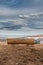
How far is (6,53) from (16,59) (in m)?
1.96

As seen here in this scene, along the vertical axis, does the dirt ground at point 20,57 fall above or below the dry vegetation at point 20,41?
below

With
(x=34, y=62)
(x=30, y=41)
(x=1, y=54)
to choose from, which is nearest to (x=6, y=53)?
(x=1, y=54)

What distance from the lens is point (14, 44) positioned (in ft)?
70.6

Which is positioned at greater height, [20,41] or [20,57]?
[20,41]

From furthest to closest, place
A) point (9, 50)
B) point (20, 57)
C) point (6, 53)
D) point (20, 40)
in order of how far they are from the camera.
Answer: point (20, 40), point (9, 50), point (6, 53), point (20, 57)

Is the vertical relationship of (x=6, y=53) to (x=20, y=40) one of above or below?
below

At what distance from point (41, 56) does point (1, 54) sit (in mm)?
3921

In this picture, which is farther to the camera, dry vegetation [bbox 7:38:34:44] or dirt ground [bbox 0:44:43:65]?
dry vegetation [bbox 7:38:34:44]

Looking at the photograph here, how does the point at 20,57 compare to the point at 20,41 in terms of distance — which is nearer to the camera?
the point at 20,57

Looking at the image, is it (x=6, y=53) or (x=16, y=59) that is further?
(x=6, y=53)

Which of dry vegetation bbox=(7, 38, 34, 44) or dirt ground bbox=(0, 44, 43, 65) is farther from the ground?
dry vegetation bbox=(7, 38, 34, 44)

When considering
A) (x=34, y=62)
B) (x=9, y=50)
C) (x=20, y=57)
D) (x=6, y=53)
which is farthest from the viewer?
(x=9, y=50)

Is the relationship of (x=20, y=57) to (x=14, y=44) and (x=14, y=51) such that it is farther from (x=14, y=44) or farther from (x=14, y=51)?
(x=14, y=44)

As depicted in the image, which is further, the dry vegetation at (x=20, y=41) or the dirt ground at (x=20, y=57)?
the dry vegetation at (x=20, y=41)
